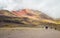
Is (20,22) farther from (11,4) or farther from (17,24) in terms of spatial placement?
(11,4)

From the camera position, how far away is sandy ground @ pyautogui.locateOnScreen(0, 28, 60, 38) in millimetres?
2086

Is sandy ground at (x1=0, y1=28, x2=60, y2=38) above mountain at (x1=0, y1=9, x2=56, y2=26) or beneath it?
beneath

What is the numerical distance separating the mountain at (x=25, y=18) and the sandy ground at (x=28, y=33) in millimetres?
86

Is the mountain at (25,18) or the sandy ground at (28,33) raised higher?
the mountain at (25,18)

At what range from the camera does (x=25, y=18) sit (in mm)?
2148

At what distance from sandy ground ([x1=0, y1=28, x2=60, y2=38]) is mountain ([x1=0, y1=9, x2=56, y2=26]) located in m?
0.09

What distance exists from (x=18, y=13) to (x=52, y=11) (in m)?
0.48

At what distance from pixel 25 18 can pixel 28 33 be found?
21 cm

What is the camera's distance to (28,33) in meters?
2.10

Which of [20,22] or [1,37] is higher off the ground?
[20,22]

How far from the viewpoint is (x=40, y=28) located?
2.12 meters

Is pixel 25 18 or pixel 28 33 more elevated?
pixel 25 18

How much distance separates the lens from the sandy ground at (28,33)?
6.84 feet

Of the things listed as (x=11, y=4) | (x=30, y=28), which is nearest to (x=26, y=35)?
(x=30, y=28)
